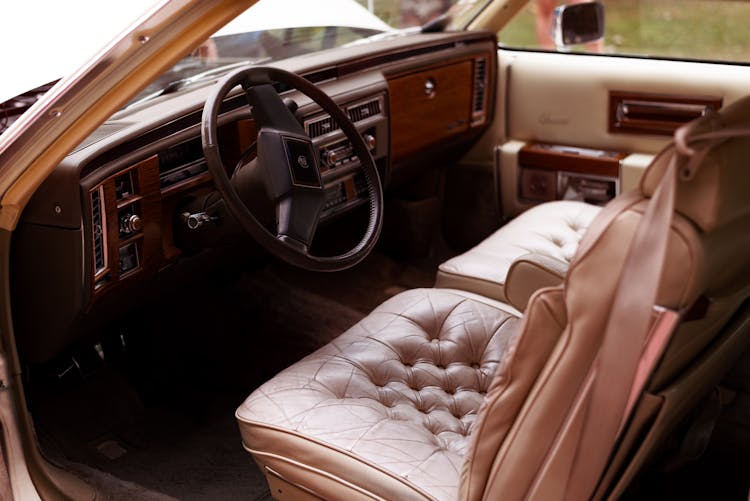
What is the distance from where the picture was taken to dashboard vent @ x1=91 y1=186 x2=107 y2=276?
1.68m

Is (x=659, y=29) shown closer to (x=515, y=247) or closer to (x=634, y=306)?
(x=515, y=247)

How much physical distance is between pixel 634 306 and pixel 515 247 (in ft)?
4.37

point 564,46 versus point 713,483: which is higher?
point 564,46

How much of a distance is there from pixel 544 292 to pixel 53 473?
1.19 m

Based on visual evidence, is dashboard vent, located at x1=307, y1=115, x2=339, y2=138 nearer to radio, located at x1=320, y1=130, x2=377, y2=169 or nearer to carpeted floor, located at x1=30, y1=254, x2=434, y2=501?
radio, located at x1=320, y1=130, x2=377, y2=169

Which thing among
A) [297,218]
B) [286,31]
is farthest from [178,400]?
[286,31]

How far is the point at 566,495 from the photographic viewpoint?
42.7 inches

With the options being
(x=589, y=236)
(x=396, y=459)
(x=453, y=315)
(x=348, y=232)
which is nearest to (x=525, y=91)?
(x=348, y=232)

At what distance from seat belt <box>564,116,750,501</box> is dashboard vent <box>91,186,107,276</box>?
104 centimetres

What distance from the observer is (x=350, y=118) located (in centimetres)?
236

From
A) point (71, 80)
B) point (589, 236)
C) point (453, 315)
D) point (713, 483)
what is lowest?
point (713, 483)

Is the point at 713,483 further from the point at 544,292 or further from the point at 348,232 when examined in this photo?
the point at 348,232

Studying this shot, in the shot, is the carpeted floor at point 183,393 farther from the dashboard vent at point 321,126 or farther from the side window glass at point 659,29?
the side window glass at point 659,29

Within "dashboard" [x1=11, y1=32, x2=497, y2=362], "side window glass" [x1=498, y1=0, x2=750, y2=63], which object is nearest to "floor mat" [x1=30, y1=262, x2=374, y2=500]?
"dashboard" [x1=11, y1=32, x2=497, y2=362]
